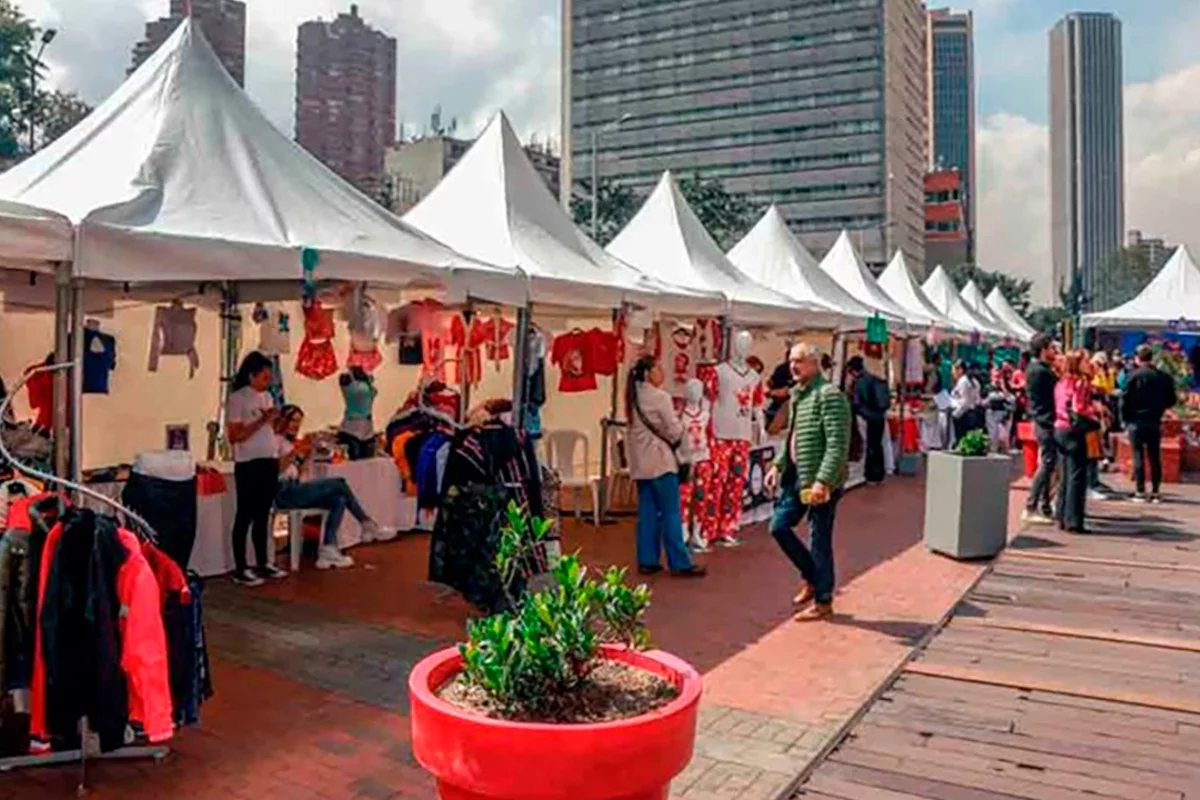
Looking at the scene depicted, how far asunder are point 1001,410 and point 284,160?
13.8 m

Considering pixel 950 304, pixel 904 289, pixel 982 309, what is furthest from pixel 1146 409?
pixel 982 309

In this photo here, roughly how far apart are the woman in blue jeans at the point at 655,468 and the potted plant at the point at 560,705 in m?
4.32

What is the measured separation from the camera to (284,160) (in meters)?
6.51

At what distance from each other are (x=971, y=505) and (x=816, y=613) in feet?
8.25

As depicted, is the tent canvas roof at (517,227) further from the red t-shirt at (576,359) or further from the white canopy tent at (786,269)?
the white canopy tent at (786,269)

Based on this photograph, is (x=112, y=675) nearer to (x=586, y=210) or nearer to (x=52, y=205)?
(x=52, y=205)

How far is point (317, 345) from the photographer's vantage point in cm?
746

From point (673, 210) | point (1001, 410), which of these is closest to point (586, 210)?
point (1001, 410)

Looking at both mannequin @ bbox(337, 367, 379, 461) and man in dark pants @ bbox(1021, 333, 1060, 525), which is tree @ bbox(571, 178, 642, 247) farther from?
mannequin @ bbox(337, 367, 379, 461)

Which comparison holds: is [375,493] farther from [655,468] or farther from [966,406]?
[966,406]

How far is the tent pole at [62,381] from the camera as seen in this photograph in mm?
4410

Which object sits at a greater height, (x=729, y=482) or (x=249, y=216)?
(x=249, y=216)

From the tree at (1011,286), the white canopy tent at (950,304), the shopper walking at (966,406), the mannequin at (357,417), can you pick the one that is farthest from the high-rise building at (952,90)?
the mannequin at (357,417)

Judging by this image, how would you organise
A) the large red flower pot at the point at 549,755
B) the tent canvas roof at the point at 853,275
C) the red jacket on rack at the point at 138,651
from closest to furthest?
the large red flower pot at the point at 549,755, the red jacket on rack at the point at 138,651, the tent canvas roof at the point at 853,275
